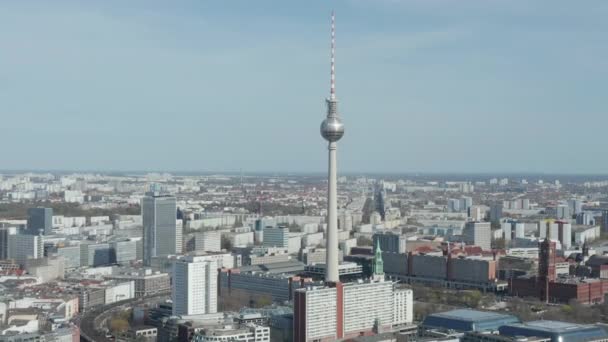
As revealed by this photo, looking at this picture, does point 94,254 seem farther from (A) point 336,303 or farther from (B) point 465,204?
(B) point 465,204

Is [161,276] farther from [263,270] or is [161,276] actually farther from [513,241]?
[513,241]

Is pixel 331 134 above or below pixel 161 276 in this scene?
above

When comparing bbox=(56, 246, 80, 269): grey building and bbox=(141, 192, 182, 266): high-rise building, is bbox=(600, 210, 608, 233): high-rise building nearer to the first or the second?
bbox=(141, 192, 182, 266): high-rise building

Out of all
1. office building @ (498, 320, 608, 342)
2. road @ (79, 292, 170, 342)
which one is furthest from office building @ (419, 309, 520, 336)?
road @ (79, 292, 170, 342)

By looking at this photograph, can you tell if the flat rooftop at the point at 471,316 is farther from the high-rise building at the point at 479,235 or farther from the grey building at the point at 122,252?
the high-rise building at the point at 479,235

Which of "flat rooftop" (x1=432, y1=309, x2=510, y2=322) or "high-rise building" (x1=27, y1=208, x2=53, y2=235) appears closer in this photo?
"flat rooftop" (x1=432, y1=309, x2=510, y2=322)

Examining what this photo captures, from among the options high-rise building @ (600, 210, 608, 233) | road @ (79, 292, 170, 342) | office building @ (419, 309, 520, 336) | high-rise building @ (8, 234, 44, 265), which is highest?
high-rise building @ (600, 210, 608, 233)

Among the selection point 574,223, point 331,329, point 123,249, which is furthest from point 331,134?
point 574,223
